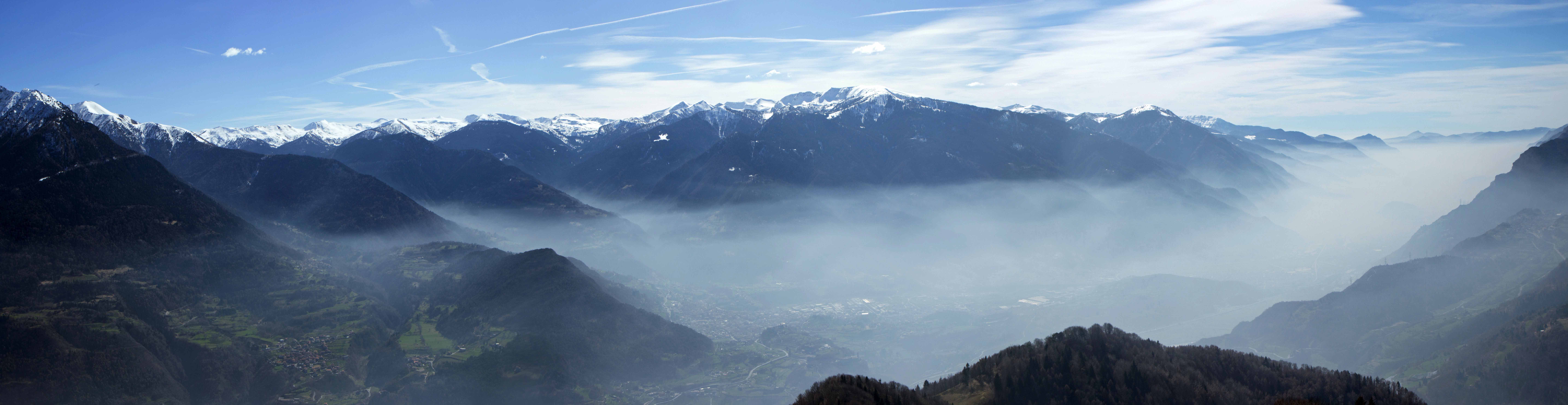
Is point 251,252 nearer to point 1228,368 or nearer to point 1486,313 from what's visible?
point 1228,368

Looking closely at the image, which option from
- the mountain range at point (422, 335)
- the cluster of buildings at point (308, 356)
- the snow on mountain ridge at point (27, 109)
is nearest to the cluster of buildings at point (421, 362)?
the mountain range at point (422, 335)

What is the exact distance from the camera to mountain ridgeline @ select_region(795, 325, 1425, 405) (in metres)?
76.1

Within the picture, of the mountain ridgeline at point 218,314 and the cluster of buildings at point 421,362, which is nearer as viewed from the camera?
the mountain ridgeline at point 218,314

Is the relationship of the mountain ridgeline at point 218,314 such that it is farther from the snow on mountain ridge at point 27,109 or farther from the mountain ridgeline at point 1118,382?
the mountain ridgeline at point 1118,382

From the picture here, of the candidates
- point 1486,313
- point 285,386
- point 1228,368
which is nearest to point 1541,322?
point 1486,313

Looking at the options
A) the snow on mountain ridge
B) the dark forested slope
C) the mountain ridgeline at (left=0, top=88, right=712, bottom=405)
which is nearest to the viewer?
the dark forested slope

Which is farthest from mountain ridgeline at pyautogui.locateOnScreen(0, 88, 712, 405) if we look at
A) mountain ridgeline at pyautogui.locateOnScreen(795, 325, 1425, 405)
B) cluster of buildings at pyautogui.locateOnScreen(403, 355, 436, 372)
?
mountain ridgeline at pyautogui.locateOnScreen(795, 325, 1425, 405)

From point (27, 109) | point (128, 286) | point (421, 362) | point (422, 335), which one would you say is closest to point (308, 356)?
point (421, 362)

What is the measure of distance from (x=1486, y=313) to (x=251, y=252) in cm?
31058

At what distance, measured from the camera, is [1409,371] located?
155 m

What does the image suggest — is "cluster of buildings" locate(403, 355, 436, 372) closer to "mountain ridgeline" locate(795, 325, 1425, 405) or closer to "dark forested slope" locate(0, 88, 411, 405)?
"dark forested slope" locate(0, 88, 411, 405)

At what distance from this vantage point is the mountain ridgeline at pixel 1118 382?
76062 mm

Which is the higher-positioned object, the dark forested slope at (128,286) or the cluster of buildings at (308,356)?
the dark forested slope at (128,286)

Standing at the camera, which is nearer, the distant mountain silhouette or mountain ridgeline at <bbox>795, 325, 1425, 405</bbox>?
mountain ridgeline at <bbox>795, 325, 1425, 405</bbox>
